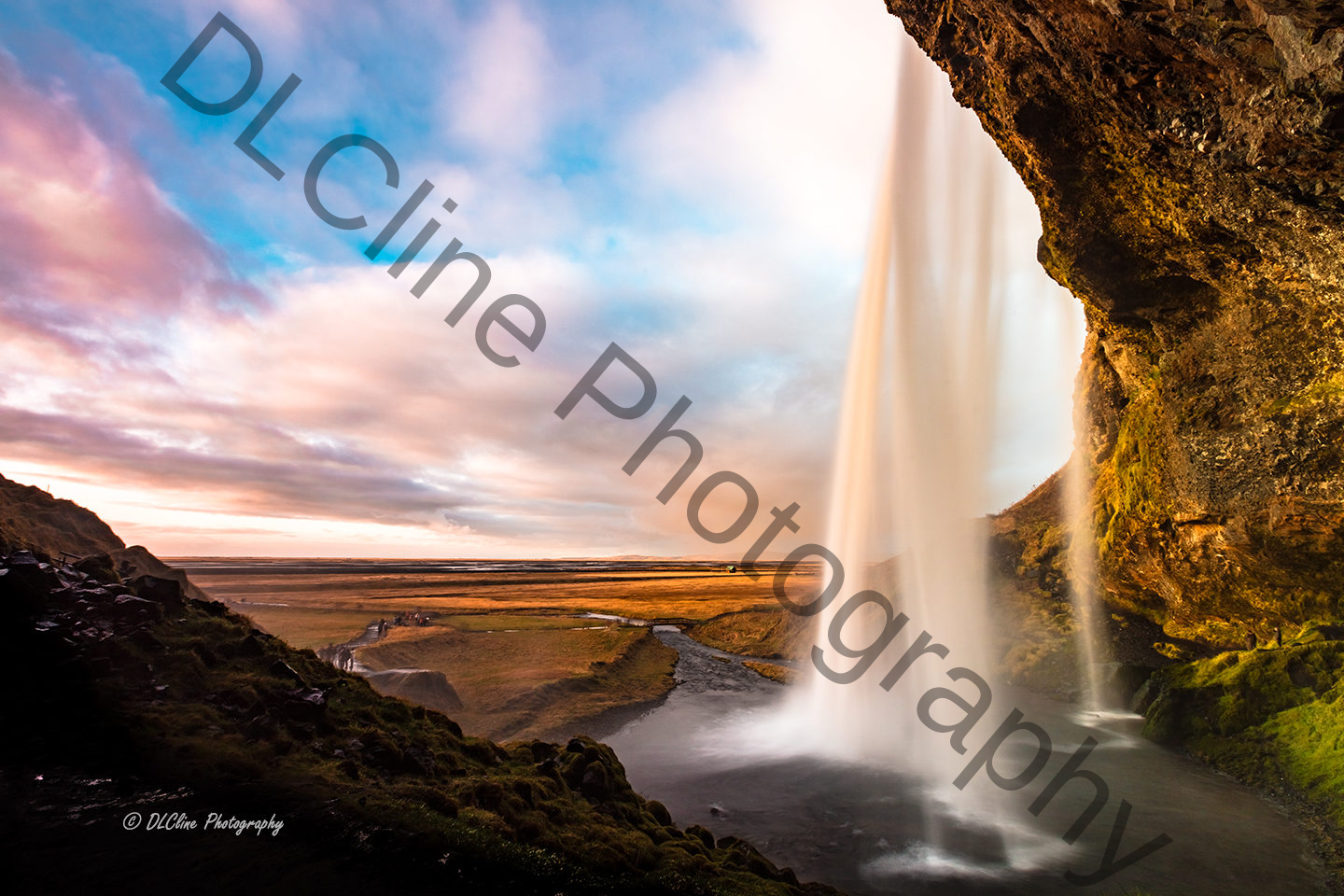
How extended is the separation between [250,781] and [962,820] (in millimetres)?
16888

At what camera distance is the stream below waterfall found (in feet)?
39.3

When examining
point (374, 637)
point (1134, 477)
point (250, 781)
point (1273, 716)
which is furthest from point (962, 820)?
point (374, 637)

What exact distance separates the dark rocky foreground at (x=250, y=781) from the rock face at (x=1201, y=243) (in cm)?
1611

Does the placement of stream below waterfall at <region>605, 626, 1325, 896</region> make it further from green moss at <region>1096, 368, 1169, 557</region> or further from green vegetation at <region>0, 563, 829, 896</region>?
green moss at <region>1096, 368, 1169, 557</region>

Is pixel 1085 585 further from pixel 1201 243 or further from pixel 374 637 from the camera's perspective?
pixel 374 637

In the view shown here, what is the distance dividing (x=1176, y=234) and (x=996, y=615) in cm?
2448

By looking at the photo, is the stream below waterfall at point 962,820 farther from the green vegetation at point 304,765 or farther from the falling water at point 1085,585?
the green vegetation at point 304,765

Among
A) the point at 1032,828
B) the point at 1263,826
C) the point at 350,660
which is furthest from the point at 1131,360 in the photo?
the point at 350,660

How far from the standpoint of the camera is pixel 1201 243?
537 inches

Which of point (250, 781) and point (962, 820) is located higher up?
point (250, 781)

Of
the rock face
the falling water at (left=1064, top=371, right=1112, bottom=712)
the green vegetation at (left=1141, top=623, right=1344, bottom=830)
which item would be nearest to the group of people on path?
the rock face

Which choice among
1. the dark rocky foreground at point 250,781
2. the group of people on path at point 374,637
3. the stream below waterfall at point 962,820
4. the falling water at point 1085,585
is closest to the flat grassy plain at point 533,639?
the group of people on path at point 374,637

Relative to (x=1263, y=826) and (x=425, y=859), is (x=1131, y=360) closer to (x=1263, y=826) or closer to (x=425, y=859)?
(x=1263, y=826)

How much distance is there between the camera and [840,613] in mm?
33094
